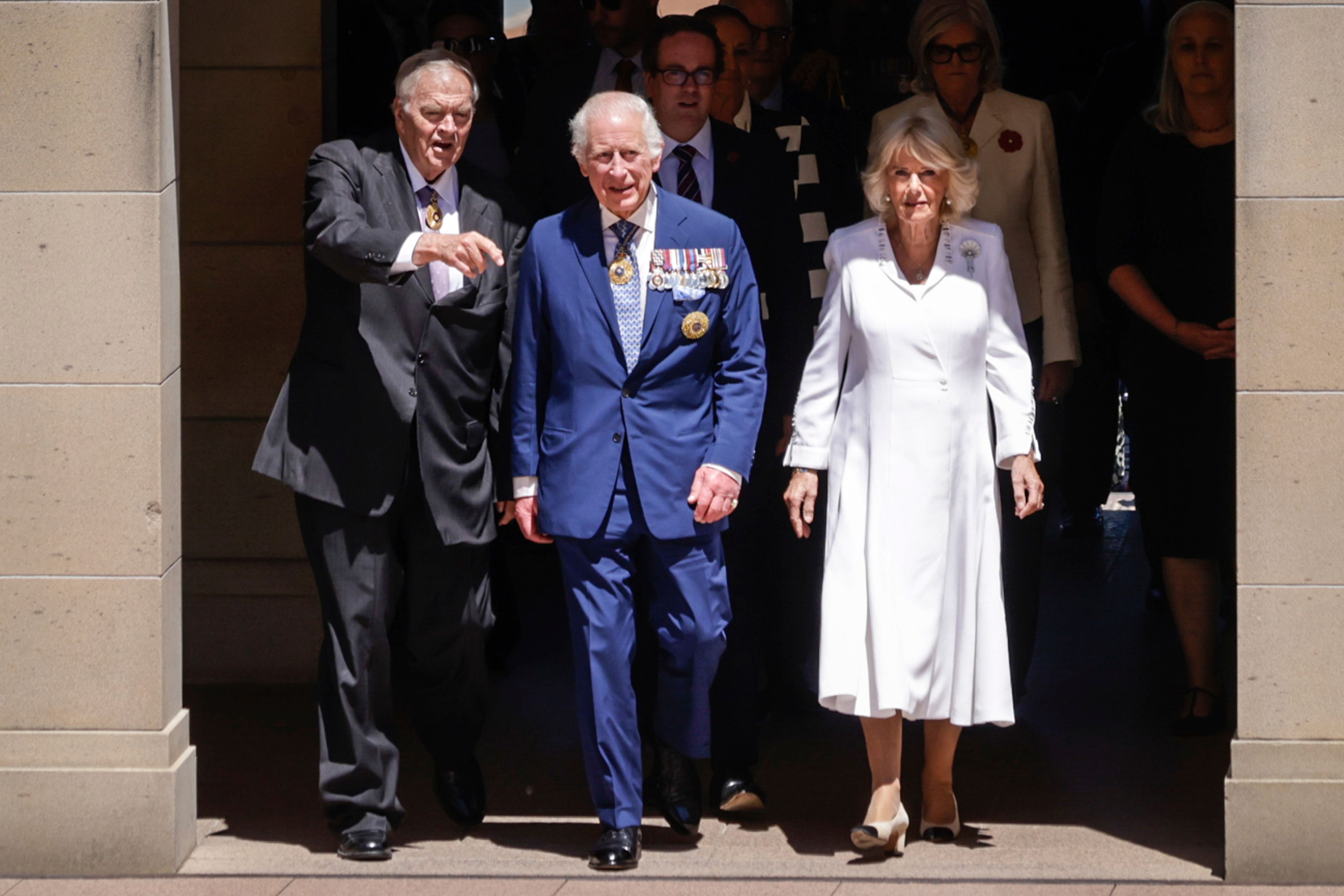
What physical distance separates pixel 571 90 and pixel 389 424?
137 centimetres

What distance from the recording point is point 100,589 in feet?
16.7

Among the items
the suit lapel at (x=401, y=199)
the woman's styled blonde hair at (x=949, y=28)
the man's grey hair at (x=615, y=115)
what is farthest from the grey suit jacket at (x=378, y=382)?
the woman's styled blonde hair at (x=949, y=28)

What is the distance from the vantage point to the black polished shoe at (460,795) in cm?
556

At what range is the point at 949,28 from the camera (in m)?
5.93

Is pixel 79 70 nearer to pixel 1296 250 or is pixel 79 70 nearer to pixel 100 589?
pixel 100 589

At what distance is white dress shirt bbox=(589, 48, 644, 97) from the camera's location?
19.8 feet

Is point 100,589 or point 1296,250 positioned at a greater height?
point 1296,250

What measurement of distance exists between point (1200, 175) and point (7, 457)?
3.58 metres

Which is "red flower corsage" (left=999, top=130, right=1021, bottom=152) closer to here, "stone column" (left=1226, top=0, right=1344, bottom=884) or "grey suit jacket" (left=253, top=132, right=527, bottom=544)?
"stone column" (left=1226, top=0, right=1344, bottom=884)

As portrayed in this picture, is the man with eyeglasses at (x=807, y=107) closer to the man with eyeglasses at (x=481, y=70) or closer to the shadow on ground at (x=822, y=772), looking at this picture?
the man with eyeglasses at (x=481, y=70)

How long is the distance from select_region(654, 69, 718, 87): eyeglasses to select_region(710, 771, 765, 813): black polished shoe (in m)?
1.91

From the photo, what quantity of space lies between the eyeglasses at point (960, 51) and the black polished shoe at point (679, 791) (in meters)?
2.17

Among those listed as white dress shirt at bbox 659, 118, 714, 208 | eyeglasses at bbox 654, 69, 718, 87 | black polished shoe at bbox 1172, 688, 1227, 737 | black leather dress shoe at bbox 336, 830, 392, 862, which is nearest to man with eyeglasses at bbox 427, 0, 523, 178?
white dress shirt at bbox 659, 118, 714, 208

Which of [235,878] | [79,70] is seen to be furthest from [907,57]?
[235,878]
